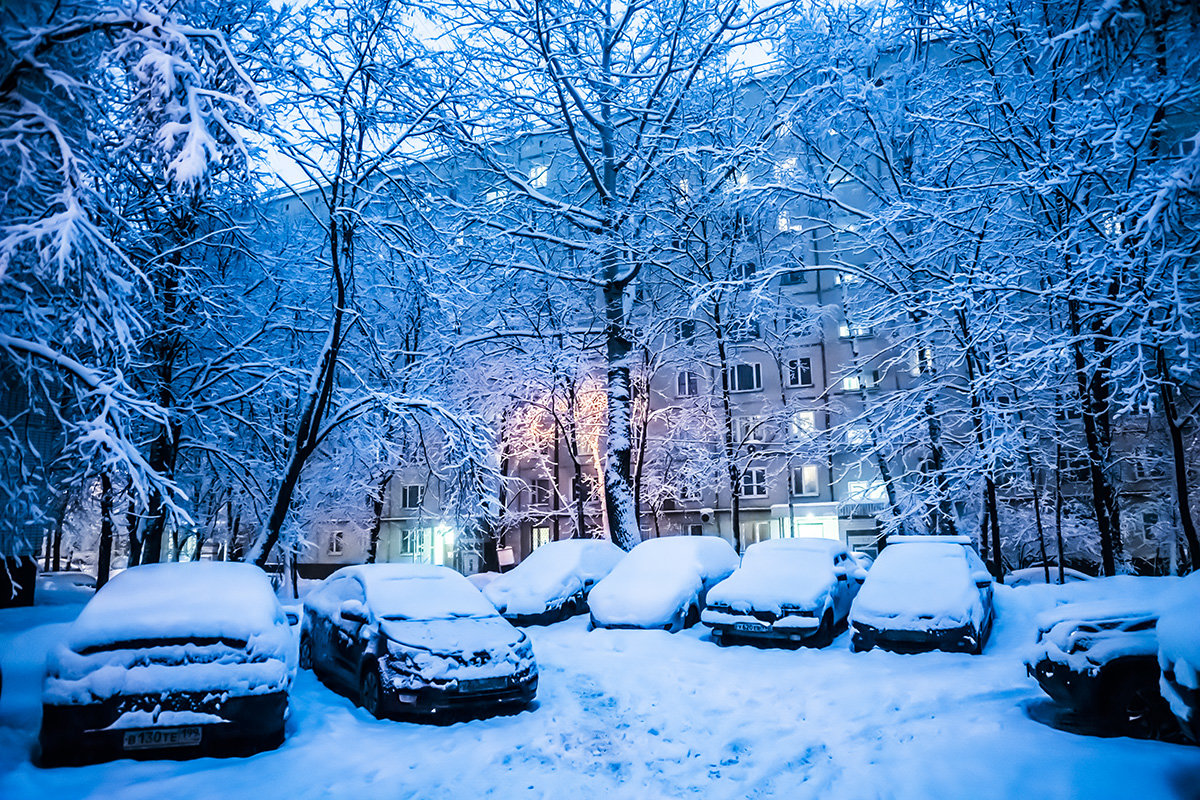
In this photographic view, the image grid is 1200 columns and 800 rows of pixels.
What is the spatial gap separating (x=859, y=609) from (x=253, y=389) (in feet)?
38.4

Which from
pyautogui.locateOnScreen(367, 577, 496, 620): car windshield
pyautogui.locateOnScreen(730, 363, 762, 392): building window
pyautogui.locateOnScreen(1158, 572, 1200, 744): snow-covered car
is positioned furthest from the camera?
pyautogui.locateOnScreen(730, 363, 762, 392): building window

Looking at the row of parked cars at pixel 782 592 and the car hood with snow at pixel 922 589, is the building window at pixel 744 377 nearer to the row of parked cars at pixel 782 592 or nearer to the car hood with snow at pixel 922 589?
the row of parked cars at pixel 782 592

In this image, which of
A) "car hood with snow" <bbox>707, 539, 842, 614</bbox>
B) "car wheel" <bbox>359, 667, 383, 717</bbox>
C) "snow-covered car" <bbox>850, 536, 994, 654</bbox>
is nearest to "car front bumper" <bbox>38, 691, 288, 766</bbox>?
"car wheel" <bbox>359, 667, 383, 717</bbox>

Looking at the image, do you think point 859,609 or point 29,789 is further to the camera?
point 859,609

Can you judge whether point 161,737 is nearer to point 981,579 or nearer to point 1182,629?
point 1182,629

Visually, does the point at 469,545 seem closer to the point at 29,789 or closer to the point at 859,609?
the point at 859,609

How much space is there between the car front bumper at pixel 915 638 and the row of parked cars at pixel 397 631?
2 centimetres

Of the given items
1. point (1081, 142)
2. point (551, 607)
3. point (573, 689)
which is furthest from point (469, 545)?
point (1081, 142)

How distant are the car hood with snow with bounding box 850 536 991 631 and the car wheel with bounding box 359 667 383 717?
23.6 feet

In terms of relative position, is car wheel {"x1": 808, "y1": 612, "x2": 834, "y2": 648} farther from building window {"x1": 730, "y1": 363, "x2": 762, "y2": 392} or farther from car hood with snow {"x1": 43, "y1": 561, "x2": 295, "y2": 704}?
building window {"x1": 730, "y1": 363, "x2": 762, "y2": 392}

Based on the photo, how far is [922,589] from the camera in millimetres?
11133

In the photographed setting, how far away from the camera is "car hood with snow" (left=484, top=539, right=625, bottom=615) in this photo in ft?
46.2

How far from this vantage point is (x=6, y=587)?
1593cm

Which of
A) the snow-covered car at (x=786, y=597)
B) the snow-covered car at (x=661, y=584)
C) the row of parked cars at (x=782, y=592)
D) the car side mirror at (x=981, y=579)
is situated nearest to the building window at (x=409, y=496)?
the row of parked cars at (x=782, y=592)
